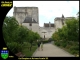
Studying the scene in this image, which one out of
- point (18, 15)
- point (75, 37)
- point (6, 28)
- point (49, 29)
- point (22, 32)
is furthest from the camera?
point (49, 29)

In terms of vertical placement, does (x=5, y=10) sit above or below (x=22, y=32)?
above

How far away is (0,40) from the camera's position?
7.15m

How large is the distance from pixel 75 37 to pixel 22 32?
222 inches

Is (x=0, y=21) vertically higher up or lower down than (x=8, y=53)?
higher up

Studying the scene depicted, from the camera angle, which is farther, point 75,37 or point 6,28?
point 75,37

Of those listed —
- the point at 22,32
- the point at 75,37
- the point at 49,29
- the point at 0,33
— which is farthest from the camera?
the point at 49,29

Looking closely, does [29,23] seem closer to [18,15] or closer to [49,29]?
[18,15]

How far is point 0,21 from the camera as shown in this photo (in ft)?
23.2

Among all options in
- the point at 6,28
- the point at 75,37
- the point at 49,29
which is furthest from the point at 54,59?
the point at 49,29

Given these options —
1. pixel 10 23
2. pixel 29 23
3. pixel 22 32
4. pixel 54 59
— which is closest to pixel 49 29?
pixel 29 23

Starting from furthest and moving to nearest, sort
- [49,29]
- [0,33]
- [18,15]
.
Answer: [49,29]
[18,15]
[0,33]

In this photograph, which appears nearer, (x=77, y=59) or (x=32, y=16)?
(x=77, y=59)

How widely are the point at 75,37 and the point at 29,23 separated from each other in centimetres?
2870

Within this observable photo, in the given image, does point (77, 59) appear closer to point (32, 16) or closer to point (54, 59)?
point (54, 59)
